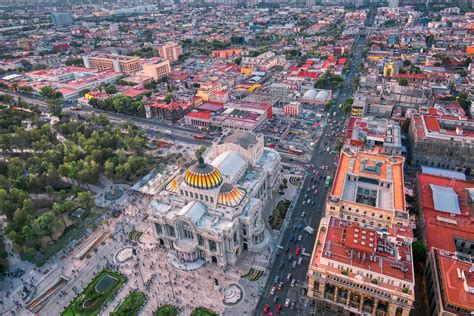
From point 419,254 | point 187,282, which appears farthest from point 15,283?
point 419,254

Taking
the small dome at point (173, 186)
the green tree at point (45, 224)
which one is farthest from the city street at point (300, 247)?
the green tree at point (45, 224)

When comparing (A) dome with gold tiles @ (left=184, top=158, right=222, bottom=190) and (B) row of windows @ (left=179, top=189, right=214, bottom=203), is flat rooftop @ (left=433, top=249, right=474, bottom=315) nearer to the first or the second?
(A) dome with gold tiles @ (left=184, top=158, right=222, bottom=190)

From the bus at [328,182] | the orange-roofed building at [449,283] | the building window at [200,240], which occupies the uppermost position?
the orange-roofed building at [449,283]

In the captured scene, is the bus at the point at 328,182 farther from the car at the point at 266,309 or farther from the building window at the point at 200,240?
the car at the point at 266,309

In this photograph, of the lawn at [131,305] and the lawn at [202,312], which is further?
the lawn at [131,305]

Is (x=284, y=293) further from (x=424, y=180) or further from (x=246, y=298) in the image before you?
(x=424, y=180)

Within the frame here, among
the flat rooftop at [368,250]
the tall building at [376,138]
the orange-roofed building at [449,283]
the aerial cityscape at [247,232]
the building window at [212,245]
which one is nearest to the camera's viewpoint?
the orange-roofed building at [449,283]
